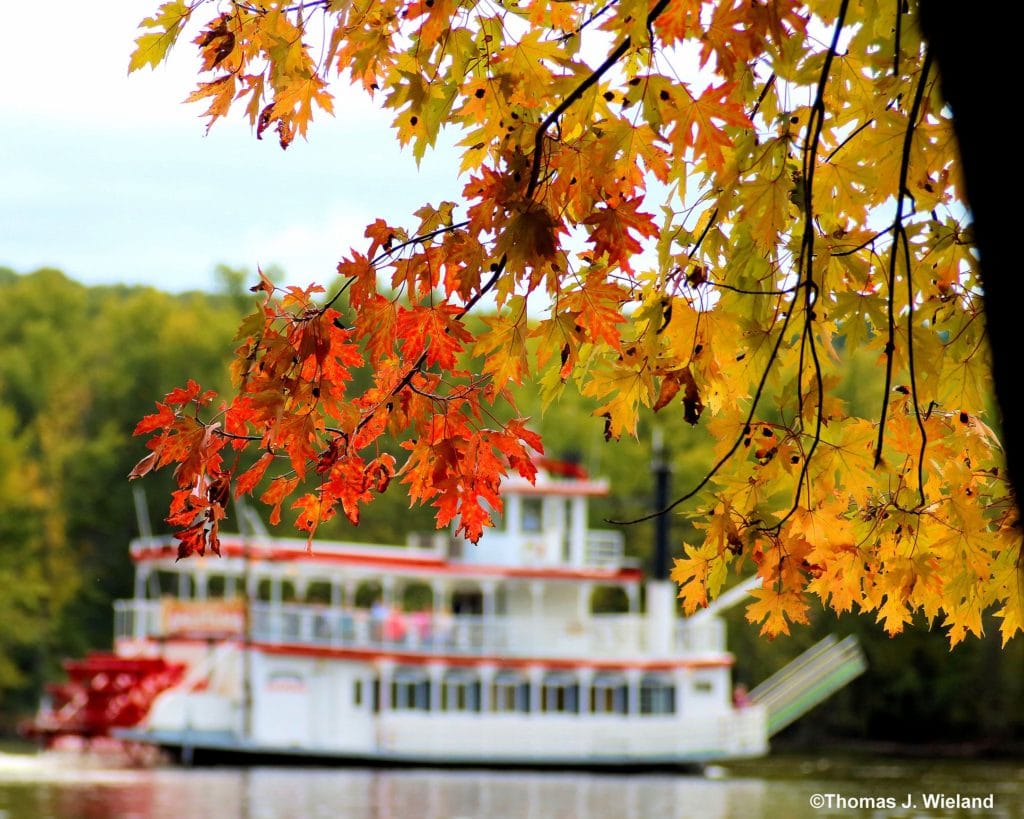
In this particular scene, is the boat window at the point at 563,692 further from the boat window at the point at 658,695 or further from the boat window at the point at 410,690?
the boat window at the point at 410,690

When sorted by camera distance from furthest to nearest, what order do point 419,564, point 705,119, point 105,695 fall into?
point 419,564 < point 105,695 < point 705,119

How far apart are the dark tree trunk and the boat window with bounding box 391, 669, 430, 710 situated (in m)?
24.7

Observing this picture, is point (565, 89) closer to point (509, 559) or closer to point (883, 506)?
point (883, 506)

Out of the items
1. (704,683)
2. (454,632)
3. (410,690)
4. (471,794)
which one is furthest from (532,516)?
(471,794)

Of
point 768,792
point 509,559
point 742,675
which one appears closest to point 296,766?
point 509,559

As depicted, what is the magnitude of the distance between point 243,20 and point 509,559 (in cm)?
2362

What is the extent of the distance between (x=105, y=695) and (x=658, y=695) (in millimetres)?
8536

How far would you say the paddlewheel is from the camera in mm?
24172

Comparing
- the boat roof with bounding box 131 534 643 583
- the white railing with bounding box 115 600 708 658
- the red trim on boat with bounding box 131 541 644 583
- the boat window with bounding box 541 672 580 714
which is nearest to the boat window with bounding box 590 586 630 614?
the white railing with bounding box 115 600 708 658

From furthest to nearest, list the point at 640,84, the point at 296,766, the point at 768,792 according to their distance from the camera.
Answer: the point at 296,766
the point at 768,792
the point at 640,84

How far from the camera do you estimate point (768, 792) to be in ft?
76.4

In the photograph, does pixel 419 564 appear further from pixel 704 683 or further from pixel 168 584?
pixel 168 584

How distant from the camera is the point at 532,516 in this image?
27203mm

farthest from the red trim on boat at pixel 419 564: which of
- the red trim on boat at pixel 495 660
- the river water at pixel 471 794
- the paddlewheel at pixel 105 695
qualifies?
the river water at pixel 471 794
